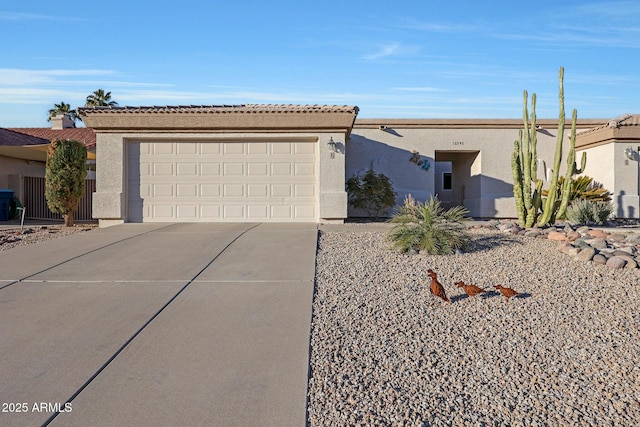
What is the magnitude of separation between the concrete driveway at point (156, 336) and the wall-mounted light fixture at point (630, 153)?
45.6 feet

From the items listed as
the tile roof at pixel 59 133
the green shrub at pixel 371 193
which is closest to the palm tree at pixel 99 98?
the tile roof at pixel 59 133

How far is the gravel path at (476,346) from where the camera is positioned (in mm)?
4086

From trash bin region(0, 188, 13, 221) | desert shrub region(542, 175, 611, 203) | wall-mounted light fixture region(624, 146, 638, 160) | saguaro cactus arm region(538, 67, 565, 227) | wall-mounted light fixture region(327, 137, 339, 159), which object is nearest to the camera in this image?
saguaro cactus arm region(538, 67, 565, 227)

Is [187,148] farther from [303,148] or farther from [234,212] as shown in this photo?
[303,148]

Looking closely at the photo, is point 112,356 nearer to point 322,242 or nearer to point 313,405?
point 313,405

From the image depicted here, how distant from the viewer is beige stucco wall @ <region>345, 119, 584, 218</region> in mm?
19609

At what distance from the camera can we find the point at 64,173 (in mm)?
15008

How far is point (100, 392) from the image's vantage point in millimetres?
4367

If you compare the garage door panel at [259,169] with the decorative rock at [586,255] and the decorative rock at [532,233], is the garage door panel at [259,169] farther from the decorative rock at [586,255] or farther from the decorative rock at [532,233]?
the decorative rock at [586,255]

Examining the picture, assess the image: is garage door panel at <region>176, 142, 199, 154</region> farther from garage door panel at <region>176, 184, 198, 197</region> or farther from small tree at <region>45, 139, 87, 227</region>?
small tree at <region>45, 139, 87, 227</region>

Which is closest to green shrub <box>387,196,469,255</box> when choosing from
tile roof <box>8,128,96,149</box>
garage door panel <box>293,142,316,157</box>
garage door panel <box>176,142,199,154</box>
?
garage door panel <box>293,142,316,157</box>

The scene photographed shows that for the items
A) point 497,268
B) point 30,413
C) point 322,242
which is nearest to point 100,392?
point 30,413

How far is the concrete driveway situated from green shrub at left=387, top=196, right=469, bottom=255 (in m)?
1.67

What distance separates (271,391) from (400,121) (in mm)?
16462
